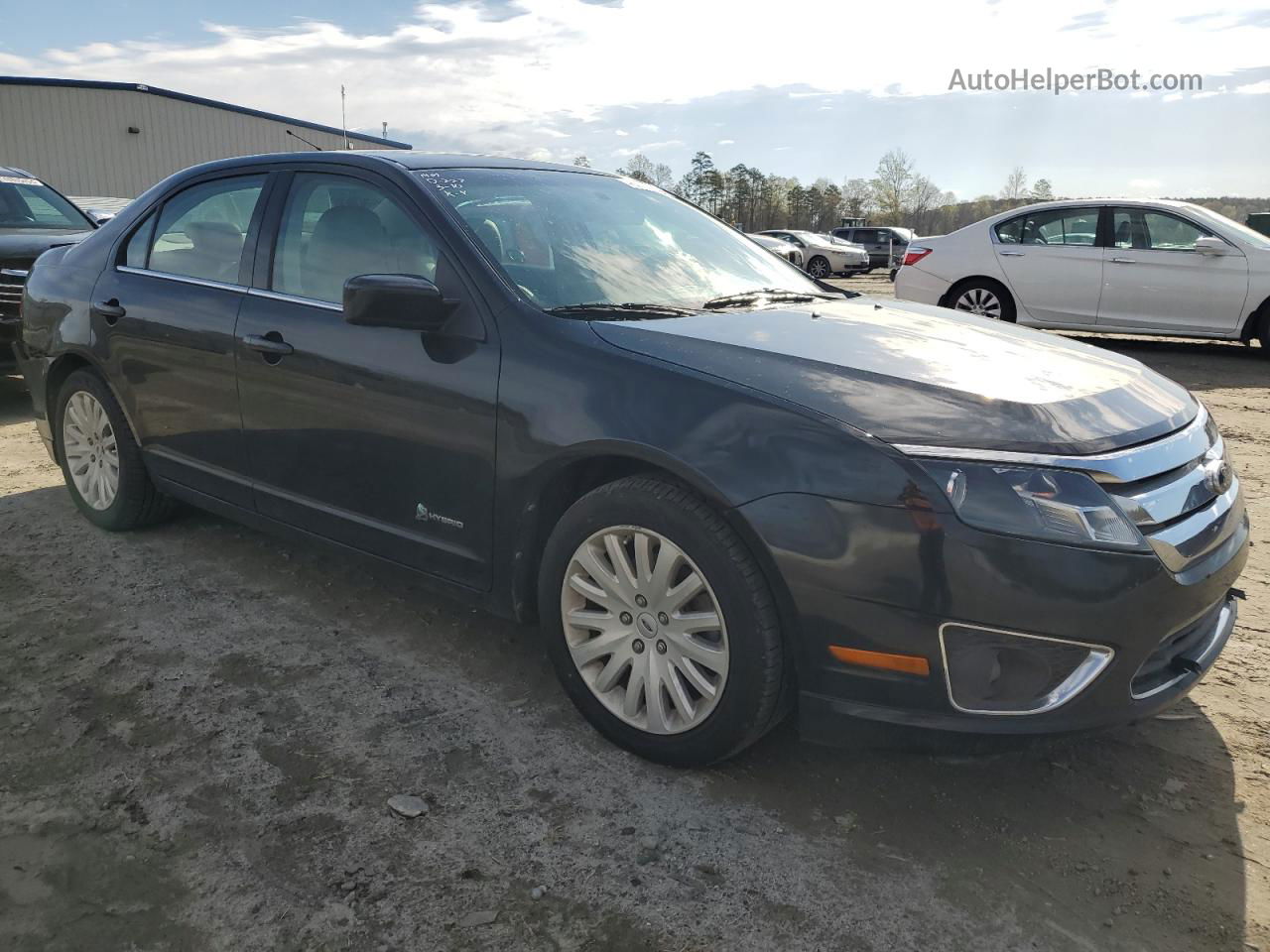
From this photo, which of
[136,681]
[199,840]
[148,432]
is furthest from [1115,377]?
[148,432]

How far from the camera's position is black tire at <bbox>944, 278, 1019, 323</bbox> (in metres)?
10.2

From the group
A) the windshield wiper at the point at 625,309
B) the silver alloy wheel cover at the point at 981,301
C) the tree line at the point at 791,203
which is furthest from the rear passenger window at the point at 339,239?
the tree line at the point at 791,203

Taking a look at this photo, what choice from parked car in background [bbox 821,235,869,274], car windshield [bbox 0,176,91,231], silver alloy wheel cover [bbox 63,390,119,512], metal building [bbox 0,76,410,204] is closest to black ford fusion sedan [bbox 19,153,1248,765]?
silver alloy wheel cover [bbox 63,390,119,512]

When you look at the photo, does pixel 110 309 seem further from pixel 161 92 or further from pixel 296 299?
pixel 161 92

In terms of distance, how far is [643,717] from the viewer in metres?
2.60

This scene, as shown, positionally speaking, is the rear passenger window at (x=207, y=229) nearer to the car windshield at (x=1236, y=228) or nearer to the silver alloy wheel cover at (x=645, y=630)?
the silver alloy wheel cover at (x=645, y=630)

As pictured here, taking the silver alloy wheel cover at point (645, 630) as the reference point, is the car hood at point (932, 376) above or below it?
above

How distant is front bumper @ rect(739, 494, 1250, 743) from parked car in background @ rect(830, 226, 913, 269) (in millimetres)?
30160

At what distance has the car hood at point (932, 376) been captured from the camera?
88.4 inches

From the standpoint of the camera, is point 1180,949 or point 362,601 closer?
point 1180,949

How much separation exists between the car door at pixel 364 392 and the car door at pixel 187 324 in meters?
0.14

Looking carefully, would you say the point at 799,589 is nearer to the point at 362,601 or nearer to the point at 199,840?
the point at 199,840

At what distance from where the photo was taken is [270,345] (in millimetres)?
3365

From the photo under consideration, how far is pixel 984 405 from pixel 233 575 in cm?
301
